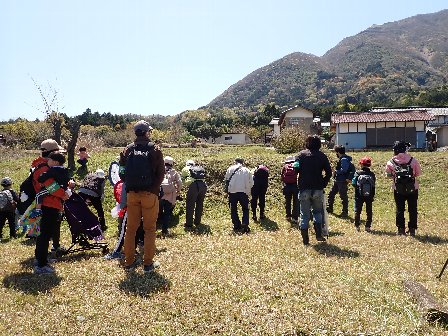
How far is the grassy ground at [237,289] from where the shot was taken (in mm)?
3848

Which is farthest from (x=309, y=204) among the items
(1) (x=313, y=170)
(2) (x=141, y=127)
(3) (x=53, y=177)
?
(3) (x=53, y=177)

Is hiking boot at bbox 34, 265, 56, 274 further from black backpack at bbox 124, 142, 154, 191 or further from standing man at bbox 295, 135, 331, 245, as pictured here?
standing man at bbox 295, 135, 331, 245

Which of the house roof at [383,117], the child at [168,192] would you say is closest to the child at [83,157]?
the child at [168,192]

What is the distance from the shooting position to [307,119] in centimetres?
4616

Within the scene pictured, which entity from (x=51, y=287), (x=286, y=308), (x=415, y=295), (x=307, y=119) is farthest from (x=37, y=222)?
(x=307, y=119)

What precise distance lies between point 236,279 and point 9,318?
2.53m

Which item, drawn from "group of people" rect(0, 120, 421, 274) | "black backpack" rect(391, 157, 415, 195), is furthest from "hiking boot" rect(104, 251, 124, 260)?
"black backpack" rect(391, 157, 415, 195)

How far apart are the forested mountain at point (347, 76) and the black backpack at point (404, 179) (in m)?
87.9

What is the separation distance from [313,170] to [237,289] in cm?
304

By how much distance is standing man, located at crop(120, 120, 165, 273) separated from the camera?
532 centimetres

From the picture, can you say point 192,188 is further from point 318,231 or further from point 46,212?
point 46,212

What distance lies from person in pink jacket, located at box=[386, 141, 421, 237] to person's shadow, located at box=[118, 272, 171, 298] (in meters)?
5.30

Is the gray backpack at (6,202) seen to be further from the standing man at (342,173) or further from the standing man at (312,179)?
the standing man at (342,173)

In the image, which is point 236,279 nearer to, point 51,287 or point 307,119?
point 51,287
